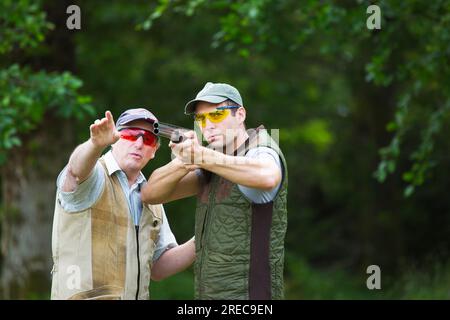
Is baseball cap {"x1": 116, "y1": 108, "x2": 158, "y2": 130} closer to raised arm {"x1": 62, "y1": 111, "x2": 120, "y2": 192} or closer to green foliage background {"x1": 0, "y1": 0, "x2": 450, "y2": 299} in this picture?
raised arm {"x1": 62, "y1": 111, "x2": 120, "y2": 192}

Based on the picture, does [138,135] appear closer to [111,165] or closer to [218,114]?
[111,165]

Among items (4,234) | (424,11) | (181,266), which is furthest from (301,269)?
(181,266)

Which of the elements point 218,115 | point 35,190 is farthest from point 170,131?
point 35,190

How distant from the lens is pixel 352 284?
14.3m

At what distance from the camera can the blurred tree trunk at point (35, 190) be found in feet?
32.2

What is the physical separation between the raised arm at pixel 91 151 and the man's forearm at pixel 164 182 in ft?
1.02

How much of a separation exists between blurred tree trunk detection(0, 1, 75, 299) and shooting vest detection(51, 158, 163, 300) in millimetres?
5862

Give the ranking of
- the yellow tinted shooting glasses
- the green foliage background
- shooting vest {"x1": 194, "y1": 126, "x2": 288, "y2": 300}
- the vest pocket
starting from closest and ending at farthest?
shooting vest {"x1": 194, "y1": 126, "x2": 288, "y2": 300}, the yellow tinted shooting glasses, the vest pocket, the green foliage background

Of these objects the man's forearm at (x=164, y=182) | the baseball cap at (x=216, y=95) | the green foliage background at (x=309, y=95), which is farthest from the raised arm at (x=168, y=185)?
A: the green foliage background at (x=309, y=95)

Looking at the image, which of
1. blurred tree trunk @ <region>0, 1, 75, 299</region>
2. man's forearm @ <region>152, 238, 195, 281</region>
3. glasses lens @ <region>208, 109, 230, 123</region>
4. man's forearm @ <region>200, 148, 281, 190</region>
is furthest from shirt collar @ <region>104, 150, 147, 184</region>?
blurred tree trunk @ <region>0, 1, 75, 299</region>

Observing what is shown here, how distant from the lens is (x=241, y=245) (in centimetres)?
367

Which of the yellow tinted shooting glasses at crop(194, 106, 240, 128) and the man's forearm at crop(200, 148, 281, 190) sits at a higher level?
the yellow tinted shooting glasses at crop(194, 106, 240, 128)

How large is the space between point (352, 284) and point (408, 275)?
11.2ft

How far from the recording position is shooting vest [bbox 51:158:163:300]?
403cm
